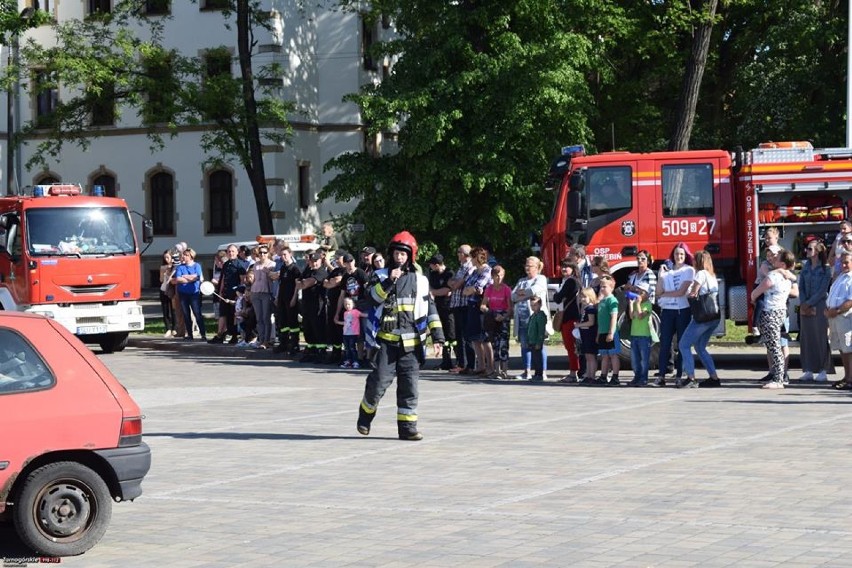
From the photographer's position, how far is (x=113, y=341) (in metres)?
27.6

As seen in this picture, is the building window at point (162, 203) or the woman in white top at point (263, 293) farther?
the building window at point (162, 203)

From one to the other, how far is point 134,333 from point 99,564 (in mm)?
23702

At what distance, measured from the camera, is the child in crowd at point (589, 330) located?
20.0m

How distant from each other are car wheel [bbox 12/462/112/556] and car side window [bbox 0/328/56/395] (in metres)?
0.47

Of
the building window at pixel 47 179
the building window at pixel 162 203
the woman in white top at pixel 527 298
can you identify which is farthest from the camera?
the building window at pixel 47 179

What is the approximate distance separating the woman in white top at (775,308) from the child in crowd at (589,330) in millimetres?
2008

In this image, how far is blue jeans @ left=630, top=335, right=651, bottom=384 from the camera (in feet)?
64.8

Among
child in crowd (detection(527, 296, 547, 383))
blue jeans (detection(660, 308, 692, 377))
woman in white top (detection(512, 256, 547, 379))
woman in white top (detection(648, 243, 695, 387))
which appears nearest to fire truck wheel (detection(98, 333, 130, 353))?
woman in white top (detection(512, 256, 547, 379))

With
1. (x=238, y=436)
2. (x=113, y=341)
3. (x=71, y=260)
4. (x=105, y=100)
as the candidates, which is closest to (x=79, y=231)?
(x=71, y=260)

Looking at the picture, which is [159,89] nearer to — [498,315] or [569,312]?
[498,315]

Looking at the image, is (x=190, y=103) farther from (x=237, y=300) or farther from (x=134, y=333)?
(x=237, y=300)

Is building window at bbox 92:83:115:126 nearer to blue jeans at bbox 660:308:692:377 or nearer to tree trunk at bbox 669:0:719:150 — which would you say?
tree trunk at bbox 669:0:719:150

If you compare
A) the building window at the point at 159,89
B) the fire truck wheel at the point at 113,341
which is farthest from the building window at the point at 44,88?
the fire truck wheel at the point at 113,341

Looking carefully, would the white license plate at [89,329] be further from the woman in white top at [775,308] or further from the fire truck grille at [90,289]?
the woman in white top at [775,308]
